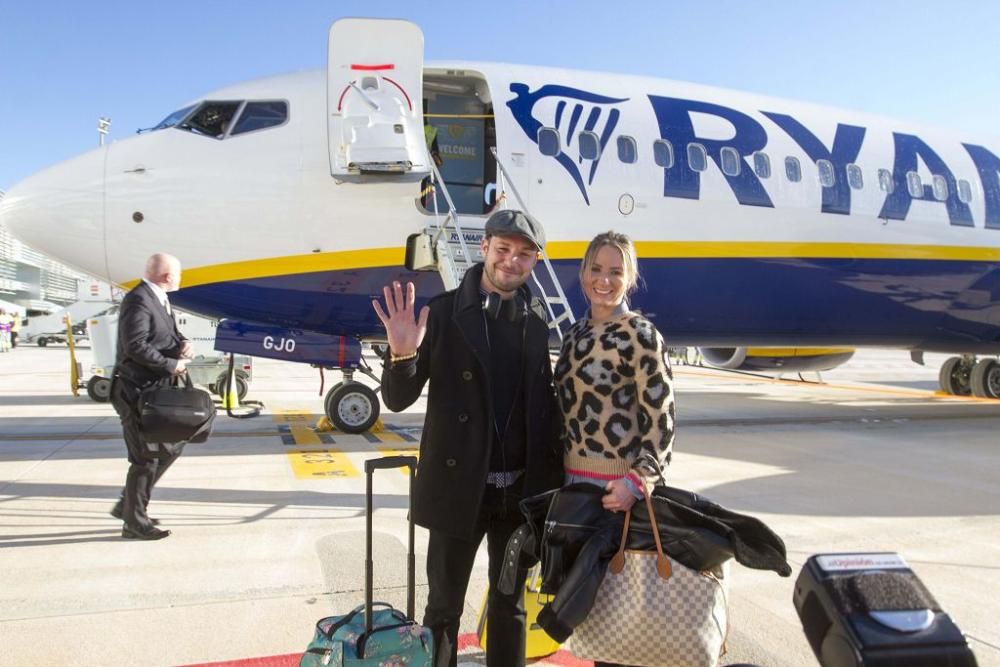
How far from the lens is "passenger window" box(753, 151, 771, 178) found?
319 inches

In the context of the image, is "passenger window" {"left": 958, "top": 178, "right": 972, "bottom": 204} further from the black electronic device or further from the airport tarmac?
the black electronic device

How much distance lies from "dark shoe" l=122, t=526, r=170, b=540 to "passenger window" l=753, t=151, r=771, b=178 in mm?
7162

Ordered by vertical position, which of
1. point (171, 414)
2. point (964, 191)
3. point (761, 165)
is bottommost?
point (171, 414)

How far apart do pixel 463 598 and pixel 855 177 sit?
27.5 ft

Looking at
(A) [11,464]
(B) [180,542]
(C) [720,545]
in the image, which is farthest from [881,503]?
(A) [11,464]

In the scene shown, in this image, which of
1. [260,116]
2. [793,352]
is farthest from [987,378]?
[260,116]

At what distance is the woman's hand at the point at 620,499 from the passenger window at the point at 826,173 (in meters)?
7.70

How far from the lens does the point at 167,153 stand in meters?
6.60

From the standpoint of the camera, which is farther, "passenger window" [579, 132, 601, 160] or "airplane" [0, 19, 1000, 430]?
"passenger window" [579, 132, 601, 160]

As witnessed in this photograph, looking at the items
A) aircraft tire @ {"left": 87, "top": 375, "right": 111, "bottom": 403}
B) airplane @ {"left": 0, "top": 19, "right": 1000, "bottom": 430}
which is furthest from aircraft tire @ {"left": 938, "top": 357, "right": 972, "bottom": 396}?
aircraft tire @ {"left": 87, "top": 375, "right": 111, "bottom": 403}

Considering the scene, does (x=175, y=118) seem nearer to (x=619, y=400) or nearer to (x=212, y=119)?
(x=212, y=119)

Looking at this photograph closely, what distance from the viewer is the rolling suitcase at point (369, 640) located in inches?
76.6

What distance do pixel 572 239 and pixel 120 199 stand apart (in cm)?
441

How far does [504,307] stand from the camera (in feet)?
7.54
